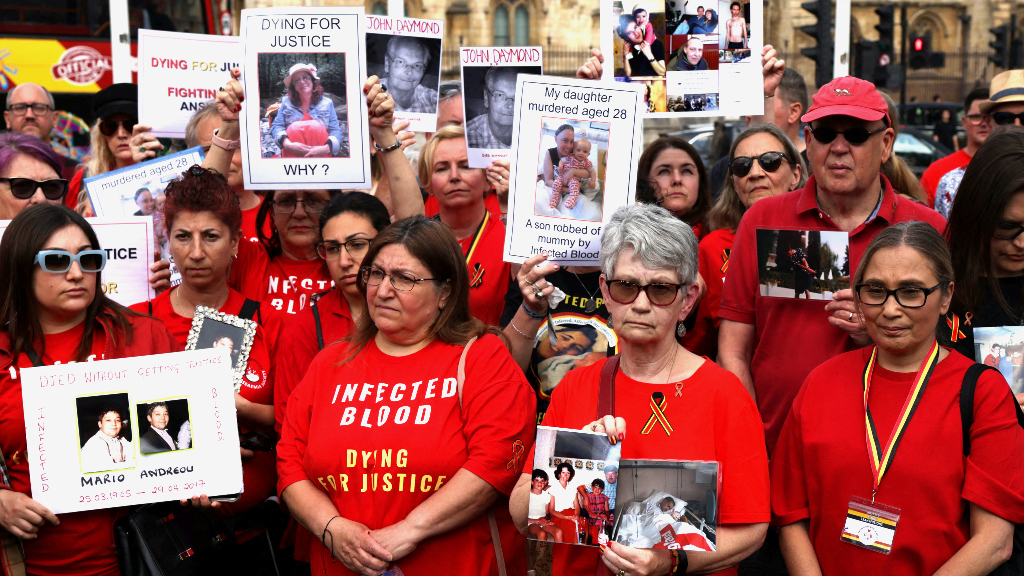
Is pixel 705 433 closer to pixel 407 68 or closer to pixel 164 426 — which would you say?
pixel 164 426

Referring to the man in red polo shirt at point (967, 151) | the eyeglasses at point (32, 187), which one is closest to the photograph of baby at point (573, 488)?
the eyeglasses at point (32, 187)

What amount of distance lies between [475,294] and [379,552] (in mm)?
1606

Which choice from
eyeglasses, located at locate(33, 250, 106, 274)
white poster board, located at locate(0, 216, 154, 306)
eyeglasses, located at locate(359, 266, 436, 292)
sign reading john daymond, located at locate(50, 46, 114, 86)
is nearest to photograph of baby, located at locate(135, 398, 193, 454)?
eyeglasses, located at locate(33, 250, 106, 274)

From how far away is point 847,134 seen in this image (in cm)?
363

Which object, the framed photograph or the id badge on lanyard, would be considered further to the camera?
the framed photograph

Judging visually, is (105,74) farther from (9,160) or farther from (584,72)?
(584,72)

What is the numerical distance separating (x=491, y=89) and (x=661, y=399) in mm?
2685

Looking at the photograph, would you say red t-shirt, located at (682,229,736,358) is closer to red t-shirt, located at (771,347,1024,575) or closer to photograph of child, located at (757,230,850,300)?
photograph of child, located at (757,230,850,300)

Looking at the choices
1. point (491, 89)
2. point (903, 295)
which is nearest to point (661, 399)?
point (903, 295)

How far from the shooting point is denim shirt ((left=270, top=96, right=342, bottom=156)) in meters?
4.59

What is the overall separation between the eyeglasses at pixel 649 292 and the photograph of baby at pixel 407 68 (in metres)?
2.59

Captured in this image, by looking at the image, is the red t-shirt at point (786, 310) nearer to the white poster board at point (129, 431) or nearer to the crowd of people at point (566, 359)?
the crowd of people at point (566, 359)

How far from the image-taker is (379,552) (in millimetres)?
3266

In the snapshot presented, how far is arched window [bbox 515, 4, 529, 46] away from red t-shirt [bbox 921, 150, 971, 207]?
4137cm
